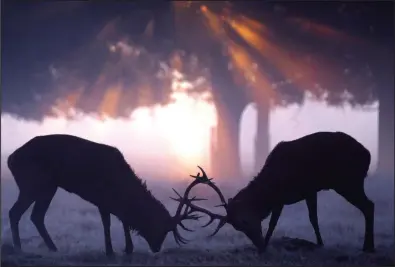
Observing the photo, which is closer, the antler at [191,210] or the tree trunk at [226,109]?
the antler at [191,210]

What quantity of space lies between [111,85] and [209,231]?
138cm

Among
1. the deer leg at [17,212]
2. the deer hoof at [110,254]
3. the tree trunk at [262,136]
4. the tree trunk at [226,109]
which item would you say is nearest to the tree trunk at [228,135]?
the tree trunk at [226,109]

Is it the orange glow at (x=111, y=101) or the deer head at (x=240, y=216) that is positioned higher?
the orange glow at (x=111, y=101)

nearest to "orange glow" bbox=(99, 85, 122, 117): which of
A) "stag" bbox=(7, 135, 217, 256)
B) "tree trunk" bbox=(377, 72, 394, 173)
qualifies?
"stag" bbox=(7, 135, 217, 256)

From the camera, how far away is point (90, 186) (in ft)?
12.3

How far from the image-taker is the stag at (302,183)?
379cm

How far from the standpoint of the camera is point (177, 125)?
4.21 m

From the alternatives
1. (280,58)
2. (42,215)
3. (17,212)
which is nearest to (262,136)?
(280,58)

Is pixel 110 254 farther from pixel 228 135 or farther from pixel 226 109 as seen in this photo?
pixel 226 109

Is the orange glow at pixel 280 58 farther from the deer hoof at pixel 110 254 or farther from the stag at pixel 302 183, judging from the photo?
the deer hoof at pixel 110 254

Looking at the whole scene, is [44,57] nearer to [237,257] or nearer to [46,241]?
[46,241]

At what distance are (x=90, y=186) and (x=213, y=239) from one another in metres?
1.00

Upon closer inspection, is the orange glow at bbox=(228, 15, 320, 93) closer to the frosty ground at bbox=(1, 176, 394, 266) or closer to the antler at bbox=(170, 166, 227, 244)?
the frosty ground at bbox=(1, 176, 394, 266)

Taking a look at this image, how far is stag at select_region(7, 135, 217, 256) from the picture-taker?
12.3 feet
